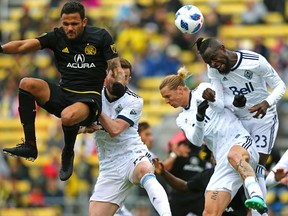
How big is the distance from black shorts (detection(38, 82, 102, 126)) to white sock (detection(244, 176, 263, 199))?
6.00 ft

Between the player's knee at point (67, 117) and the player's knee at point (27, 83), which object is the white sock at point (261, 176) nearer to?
the player's knee at point (67, 117)

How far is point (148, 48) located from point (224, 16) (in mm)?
1852

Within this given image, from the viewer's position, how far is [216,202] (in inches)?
468

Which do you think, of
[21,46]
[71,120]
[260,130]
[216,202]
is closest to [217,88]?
[260,130]

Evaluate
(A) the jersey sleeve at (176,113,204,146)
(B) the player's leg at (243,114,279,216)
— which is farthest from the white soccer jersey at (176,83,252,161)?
(B) the player's leg at (243,114,279,216)

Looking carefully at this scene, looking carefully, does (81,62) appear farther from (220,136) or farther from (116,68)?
(220,136)

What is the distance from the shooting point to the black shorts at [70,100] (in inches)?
458

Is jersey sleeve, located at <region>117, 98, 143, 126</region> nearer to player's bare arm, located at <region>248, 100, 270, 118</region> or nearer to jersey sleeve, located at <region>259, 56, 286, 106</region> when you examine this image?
player's bare arm, located at <region>248, 100, 270, 118</region>

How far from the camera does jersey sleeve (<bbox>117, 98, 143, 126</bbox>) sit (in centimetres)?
1227

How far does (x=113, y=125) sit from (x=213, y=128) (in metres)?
1.22

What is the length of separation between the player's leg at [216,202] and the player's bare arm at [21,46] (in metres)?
2.59

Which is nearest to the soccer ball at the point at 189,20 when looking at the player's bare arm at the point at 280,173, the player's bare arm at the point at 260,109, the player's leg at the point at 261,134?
the player's leg at the point at 261,134

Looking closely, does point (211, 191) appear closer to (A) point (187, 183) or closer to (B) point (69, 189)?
(A) point (187, 183)

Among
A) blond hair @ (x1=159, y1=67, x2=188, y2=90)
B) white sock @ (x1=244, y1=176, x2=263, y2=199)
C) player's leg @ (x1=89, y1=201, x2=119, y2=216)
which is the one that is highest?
blond hair @ (x1=159, y1=67, x2=188, y2=90)
